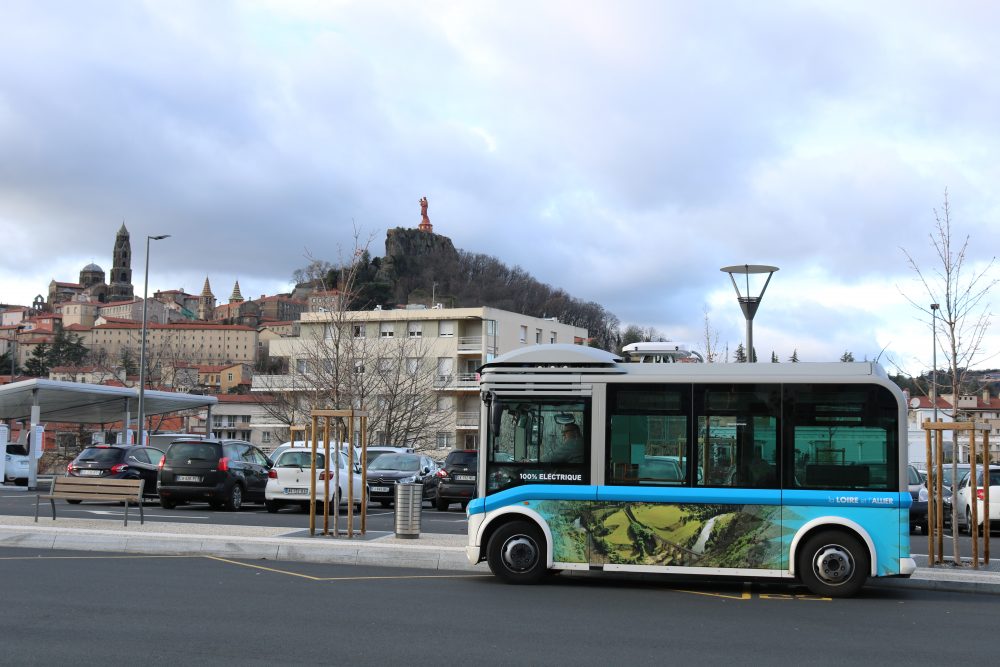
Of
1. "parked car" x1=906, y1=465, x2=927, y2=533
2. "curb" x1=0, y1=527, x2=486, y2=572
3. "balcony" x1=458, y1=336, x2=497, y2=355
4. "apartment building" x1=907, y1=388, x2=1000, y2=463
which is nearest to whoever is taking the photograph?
"curb" x1=0, y1=527, x2=486, y2=572

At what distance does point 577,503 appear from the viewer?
41.9ft

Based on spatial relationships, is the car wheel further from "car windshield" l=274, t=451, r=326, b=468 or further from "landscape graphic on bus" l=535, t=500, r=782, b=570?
"landscape graphic on bus" l=535, t=500, r=782, b=570

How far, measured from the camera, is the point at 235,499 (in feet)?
81.4

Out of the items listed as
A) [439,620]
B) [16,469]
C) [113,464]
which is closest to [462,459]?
[113,464]

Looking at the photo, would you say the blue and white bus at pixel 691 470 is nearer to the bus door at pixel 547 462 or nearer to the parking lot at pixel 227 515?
the bus door at pixel 547 462

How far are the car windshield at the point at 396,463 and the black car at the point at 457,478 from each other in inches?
51.2

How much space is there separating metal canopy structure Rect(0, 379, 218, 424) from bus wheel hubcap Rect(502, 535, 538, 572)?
24.4 metres

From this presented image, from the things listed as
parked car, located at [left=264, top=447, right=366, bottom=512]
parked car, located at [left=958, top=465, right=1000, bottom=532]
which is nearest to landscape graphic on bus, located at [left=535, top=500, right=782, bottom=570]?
parked car, located at [left=958, top=465, right=1000, bottom=532]

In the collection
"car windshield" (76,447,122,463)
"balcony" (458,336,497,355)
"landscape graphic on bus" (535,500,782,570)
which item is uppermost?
"balcony" (458,336,497,355)

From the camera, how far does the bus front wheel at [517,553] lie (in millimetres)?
12836

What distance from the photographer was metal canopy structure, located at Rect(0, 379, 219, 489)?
34031mm

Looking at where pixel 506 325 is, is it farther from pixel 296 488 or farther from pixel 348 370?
pixel 296 488

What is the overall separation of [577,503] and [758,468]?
2.17 m

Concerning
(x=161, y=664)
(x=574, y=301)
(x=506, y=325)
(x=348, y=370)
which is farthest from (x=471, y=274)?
(x=161, y=664)
